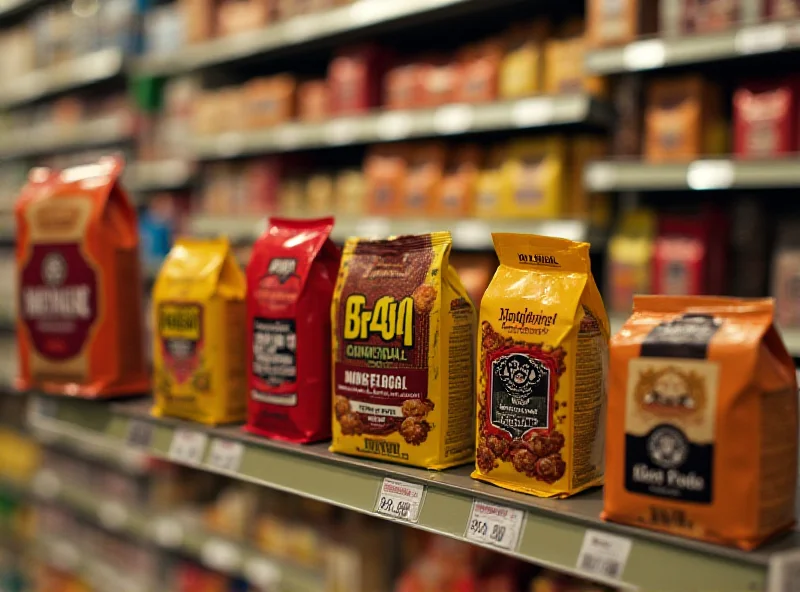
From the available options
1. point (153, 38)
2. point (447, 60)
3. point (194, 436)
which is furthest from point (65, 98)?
point (194, 436)

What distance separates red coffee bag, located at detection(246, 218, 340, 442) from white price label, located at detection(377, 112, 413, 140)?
1485 mm

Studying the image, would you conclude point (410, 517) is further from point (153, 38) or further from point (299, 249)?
point (153, 38)

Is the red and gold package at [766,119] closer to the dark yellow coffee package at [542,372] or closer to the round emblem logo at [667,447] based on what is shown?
the dark yellow coffee package at [542,372]

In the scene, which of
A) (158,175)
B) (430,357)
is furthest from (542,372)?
(158,175)

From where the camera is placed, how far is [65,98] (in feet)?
14.7

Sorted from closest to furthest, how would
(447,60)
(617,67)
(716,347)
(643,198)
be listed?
(716,347) < (617,67) < (643,198) < (447,60)

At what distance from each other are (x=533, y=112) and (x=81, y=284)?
1.35 meters

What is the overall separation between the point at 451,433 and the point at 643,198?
159cm

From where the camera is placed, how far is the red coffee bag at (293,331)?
1.03m

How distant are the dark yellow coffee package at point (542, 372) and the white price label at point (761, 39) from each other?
1.21 meters

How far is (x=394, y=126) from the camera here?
254cm

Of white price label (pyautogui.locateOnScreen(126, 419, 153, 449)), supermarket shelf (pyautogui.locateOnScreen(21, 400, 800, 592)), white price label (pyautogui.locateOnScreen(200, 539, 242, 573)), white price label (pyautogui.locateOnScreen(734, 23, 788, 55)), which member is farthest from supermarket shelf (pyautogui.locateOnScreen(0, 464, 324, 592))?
white price label (pyautogui.locateOnScreen(734, 23, 788, 55))

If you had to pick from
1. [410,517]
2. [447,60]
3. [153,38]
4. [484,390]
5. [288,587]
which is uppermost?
[153,38]

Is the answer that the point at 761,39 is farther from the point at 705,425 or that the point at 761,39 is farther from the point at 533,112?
the point at 705,425
